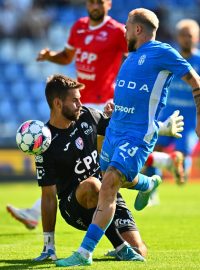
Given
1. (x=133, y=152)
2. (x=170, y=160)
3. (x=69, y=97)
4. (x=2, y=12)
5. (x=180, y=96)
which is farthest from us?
(x=2, y=12)

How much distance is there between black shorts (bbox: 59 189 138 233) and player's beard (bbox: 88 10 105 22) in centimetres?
356

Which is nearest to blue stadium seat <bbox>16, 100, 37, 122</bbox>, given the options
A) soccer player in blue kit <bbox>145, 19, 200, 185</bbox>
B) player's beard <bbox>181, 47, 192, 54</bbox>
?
soccer player in blue kit <bbox>145, 19, 200, 185</bbox>

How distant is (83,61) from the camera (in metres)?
9.68

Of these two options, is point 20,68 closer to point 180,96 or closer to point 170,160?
point 180,96

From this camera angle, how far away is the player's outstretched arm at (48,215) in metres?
6.26

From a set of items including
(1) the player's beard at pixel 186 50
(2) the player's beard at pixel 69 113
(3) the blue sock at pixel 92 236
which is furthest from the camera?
(1) the player's beard at pixel 186 50

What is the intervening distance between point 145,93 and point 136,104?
117 mm

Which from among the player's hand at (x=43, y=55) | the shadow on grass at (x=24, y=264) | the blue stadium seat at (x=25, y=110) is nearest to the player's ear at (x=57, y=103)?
the shadow on grass at (x=24, y=264)

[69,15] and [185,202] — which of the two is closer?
[185,202]

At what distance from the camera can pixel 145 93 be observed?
610 cm

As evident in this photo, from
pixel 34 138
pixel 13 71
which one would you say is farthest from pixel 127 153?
pixel 13 71

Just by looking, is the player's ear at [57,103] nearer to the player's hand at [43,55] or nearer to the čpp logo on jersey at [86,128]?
the čpp logo on jersey at [86,128]

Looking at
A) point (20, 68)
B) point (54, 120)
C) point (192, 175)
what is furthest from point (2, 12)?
point (54, 120)

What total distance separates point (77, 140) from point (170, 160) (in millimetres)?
3934
